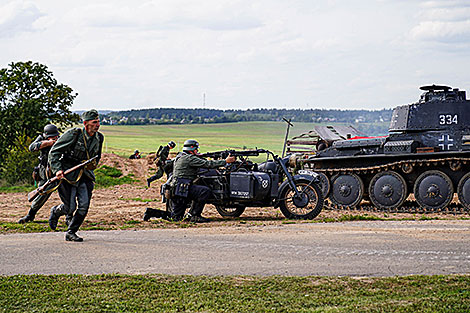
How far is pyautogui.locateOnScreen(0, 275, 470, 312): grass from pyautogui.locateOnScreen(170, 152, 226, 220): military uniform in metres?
5.67

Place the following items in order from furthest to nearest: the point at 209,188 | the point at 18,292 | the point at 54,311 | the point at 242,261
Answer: the point at 209,188 → the point at 242,261 → the point at 18,292 → the point at 54,311

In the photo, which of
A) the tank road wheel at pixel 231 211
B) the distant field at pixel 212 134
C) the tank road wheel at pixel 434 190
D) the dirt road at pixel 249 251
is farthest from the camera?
the distant field at pixel 212 134

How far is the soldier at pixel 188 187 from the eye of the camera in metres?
13.4

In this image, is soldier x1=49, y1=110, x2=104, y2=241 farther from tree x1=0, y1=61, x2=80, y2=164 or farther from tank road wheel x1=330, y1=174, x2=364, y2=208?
tree x1=0, y1=61, x2=80, y2=164

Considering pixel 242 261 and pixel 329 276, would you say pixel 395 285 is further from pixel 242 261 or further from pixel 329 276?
pixel 242 261

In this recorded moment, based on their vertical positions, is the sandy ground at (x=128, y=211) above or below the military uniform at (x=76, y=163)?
below

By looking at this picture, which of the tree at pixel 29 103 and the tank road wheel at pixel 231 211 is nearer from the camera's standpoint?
the tank road wheel at pixel 231 211

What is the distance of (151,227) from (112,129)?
7880 cm

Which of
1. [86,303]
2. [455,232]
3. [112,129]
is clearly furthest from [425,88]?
[112,129]

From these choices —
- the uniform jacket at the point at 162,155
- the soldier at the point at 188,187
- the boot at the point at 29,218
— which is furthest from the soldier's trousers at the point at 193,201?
the uniform jacket at the point at 162,155

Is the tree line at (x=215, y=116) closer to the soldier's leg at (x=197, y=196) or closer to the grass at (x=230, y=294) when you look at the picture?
the soldier's leg at (x=197, y=196)

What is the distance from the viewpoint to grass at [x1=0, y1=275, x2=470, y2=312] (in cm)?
653

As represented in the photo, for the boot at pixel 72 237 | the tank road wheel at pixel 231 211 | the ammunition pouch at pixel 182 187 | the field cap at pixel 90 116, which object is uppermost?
the field cap at pixel 90 116

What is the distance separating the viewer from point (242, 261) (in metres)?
8.88
